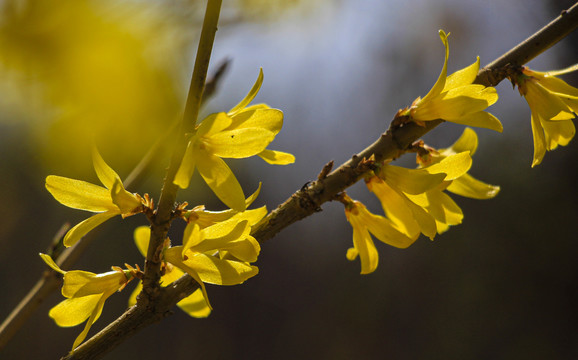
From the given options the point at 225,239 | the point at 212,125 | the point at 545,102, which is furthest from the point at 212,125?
the point at 545,102

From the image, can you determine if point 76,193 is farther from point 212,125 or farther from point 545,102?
point 545,102

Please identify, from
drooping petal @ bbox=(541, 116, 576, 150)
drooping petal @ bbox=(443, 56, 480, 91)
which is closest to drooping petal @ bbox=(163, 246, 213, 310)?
drooping petal @ bbox=(443, 56, 480, 91)

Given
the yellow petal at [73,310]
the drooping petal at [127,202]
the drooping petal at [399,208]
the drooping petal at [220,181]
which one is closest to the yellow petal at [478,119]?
the drooping petal at [399,208]

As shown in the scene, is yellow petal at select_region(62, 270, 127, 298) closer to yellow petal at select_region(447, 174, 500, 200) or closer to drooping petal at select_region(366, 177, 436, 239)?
drooping petal at select_region(366, 177, 436, 239)

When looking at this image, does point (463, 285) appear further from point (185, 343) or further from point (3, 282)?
point (3, 282)

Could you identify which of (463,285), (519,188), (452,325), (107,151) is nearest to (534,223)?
(519,188)

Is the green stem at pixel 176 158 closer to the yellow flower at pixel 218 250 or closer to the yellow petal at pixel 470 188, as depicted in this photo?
the yellow flower at pixel 218 250

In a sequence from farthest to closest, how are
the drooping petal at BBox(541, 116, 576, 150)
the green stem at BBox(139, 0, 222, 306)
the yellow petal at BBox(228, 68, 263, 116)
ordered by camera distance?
1. the drooping petal at BBox(541, 116, 576, 150)
2. the yellow petal at BBox(228, 68, 263, 116)
3. the green stem at BBox(139, 0, 222, 306)
